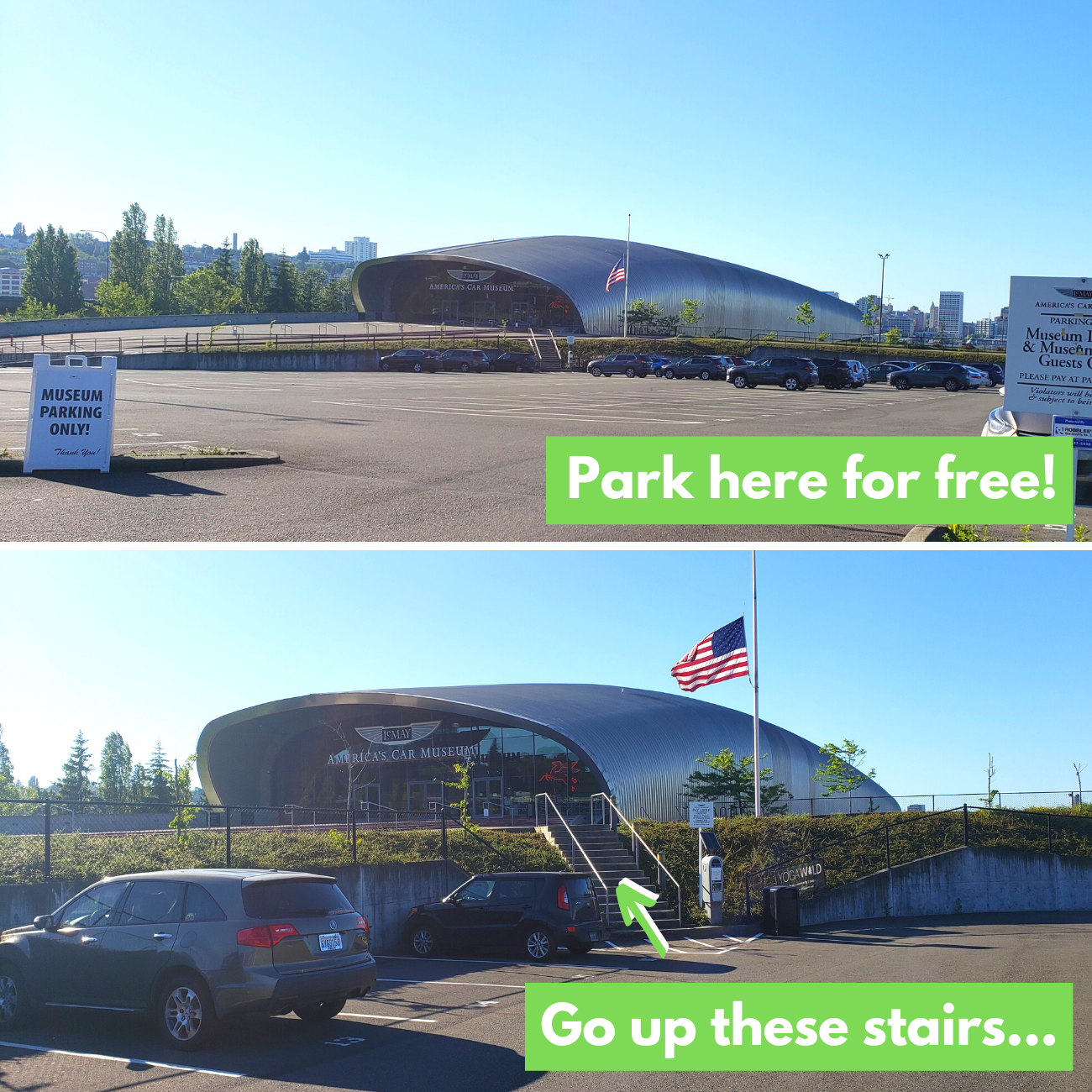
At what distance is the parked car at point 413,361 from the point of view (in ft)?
202

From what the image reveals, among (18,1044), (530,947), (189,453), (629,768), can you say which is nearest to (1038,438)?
(530,947)

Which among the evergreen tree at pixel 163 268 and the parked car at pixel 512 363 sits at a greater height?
the evergreen tree at pixel 163 268

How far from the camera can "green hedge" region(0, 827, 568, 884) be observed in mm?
12430

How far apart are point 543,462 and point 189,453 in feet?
20.9

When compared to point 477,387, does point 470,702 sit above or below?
below

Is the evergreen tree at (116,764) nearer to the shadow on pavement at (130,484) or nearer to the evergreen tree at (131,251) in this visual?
the evergreen tree at (131,251)

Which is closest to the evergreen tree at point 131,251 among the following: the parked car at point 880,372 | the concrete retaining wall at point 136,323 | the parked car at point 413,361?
the concrete retaining wall at point 136,323

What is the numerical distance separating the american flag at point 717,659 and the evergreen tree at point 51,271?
129003mm

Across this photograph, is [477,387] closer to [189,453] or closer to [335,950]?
[189,453]

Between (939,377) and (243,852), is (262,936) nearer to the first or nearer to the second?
(243,852)

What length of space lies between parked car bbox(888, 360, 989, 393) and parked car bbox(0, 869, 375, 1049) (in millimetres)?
53532

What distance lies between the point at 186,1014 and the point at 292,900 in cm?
110

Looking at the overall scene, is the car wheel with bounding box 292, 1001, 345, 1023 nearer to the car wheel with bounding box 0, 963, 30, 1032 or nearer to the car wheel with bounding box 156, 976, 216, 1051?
the car wheel with bounding box 156, 976, 216, 1051

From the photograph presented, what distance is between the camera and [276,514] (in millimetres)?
→ 14242
